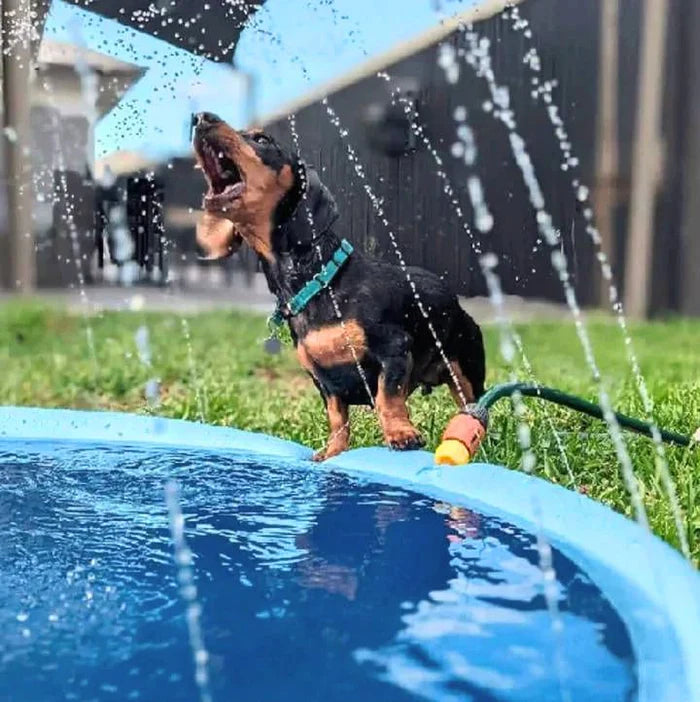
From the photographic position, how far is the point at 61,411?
329cm

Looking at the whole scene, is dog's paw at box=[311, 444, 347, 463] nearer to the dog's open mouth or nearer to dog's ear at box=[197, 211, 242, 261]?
dog's ear at box=[197, 211, 242, 261]

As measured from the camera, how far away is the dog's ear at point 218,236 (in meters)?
2.69

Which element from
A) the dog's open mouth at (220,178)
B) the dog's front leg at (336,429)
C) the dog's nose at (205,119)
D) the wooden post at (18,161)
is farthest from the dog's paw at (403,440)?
the wooden post at (18,161)

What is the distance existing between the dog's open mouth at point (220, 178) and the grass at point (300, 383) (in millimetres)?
882

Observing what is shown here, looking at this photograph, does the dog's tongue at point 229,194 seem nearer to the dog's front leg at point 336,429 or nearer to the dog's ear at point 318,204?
the dog's ear at point 318,204

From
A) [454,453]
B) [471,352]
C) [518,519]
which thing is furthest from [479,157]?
[518,519]

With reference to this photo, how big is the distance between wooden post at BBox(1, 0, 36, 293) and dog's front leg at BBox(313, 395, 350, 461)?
348 cm

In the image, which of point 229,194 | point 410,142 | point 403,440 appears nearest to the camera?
point 229,194

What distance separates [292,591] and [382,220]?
1.44 meters

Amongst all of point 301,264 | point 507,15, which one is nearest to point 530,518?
point 301,264

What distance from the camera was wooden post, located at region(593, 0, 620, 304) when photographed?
552 centimetres

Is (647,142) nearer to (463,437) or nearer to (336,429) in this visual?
(336,429)

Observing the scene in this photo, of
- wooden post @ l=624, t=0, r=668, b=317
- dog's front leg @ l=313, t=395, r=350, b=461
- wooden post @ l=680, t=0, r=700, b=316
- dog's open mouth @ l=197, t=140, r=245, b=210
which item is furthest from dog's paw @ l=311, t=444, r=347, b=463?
wooden post @ l=680, t=0, r=700, b=316

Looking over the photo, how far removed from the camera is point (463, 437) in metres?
2.40
